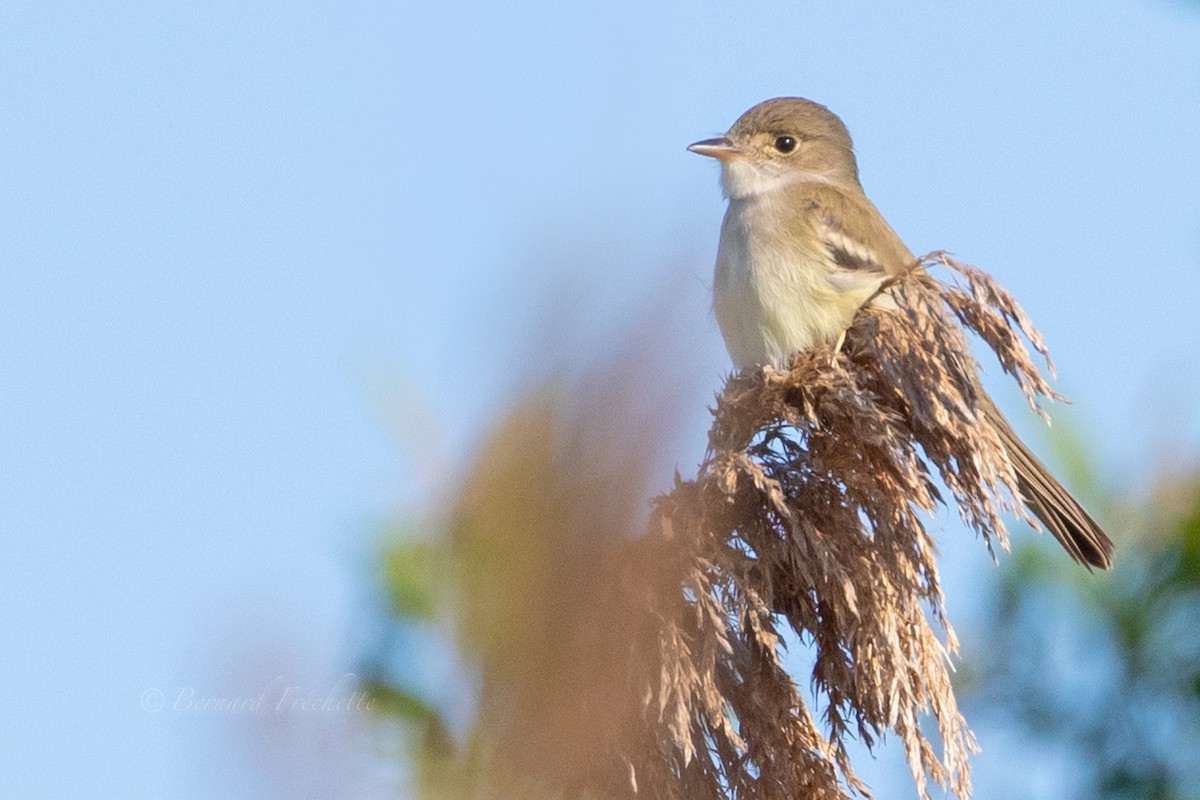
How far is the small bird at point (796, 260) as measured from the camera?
4566mm

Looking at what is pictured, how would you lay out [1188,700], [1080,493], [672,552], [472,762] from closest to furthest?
1. [472,762]
2. [672,552]
3. [1188,700]
4. [1080,493]

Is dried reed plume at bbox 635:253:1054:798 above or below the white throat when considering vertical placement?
below

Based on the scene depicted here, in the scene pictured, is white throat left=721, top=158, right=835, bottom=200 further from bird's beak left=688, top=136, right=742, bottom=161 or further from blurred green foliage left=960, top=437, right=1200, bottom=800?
blurred green foliage left=960, top=437, right=1200, bottom=800

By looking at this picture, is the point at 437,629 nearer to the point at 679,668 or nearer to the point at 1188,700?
the point at 679,668

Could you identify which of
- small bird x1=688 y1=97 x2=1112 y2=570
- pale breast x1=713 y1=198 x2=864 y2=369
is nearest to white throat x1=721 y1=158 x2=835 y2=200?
small bird x1=688 y1=97 x2=1112 y2=570

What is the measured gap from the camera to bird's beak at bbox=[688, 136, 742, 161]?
6273 millimetres

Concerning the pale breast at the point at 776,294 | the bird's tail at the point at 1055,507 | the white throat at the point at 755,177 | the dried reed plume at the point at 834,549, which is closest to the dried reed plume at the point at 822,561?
the dried reed plume at the point at 834,549

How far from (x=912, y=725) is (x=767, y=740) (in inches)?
11.8

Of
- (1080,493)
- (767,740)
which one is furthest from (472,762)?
(1080,493)

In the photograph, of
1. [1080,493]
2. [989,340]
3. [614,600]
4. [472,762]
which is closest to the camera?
[472,762]

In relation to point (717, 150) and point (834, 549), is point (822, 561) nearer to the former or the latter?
point (834, 549)

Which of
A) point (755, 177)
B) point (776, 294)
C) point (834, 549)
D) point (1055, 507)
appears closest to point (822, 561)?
point (834, 549)

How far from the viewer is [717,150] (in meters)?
6.30

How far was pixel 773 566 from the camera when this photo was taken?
2.86m
